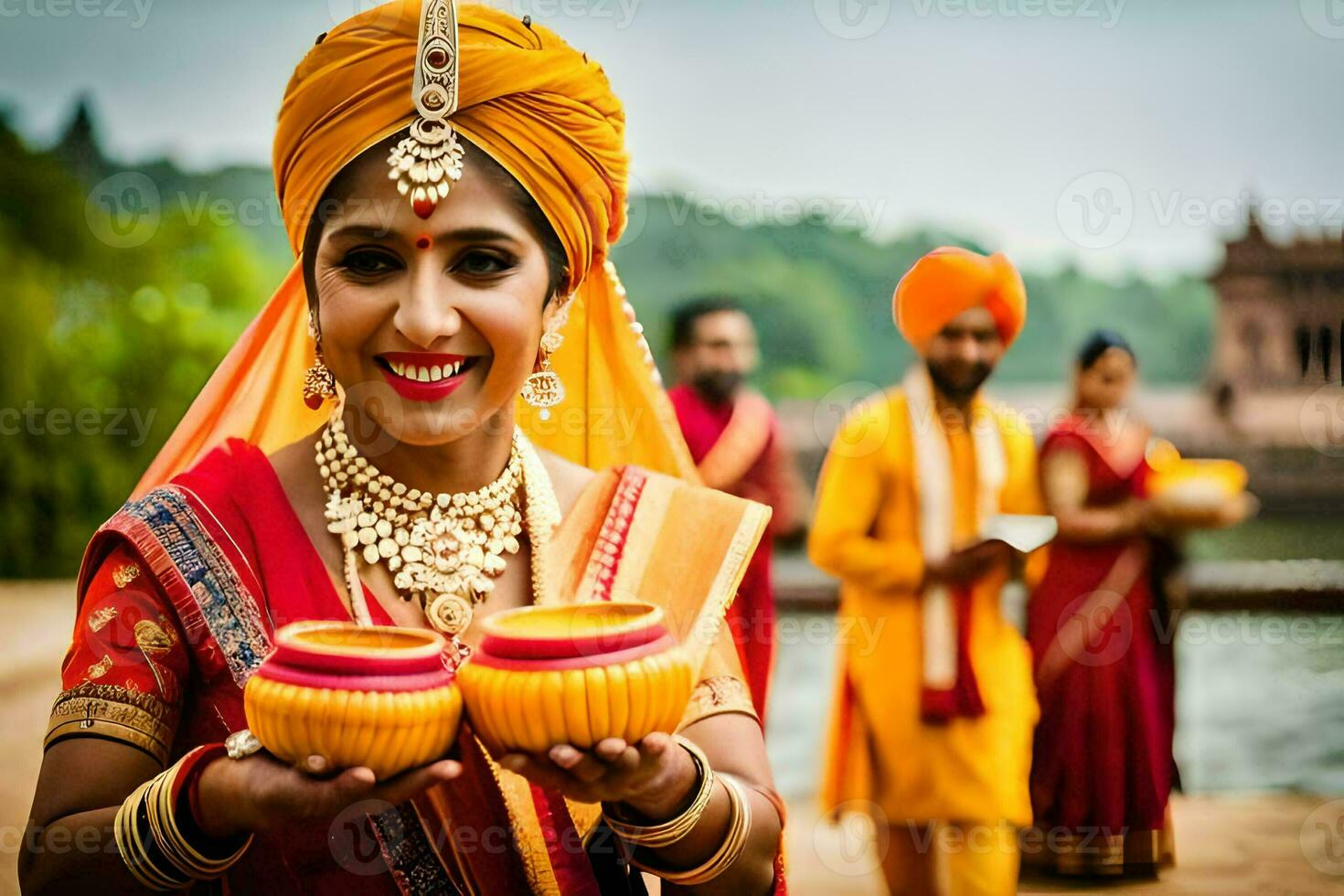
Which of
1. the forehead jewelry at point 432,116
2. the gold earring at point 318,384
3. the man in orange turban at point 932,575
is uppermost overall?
the forehead jewelry at point 432,116

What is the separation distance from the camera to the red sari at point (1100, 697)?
4656 millimetres

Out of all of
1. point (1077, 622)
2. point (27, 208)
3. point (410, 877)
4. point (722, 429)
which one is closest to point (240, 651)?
point (410, 877)

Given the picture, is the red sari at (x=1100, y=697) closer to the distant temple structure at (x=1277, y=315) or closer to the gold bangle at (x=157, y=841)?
the distant temple structure at (x=1277, y=315)

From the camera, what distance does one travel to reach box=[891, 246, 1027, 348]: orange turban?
417 centimetres

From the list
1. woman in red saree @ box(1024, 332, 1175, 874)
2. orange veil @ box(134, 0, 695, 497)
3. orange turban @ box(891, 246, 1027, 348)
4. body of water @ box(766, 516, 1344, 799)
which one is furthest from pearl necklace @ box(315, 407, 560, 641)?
body of water @ box(766, 516, 1344, 799)

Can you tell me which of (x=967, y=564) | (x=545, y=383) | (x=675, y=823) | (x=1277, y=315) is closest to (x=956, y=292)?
(x=967, y=564)

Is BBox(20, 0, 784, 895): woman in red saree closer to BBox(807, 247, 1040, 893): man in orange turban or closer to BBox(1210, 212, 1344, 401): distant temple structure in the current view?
BBox(807, 247, 1040, 893): man in orange turban

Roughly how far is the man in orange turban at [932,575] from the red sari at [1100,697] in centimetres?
55

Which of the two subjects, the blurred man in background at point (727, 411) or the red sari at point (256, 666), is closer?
the red sari at point (256, 666)

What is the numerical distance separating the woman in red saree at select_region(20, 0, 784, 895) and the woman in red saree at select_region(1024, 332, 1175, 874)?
118 inches

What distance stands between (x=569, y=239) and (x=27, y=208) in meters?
11.6

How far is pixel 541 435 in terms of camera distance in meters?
2.32

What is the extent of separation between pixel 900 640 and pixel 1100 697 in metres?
1.04

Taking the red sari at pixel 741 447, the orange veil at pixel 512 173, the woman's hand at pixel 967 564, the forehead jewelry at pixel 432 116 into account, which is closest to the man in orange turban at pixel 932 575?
the woman's hand at pixel 967 564
